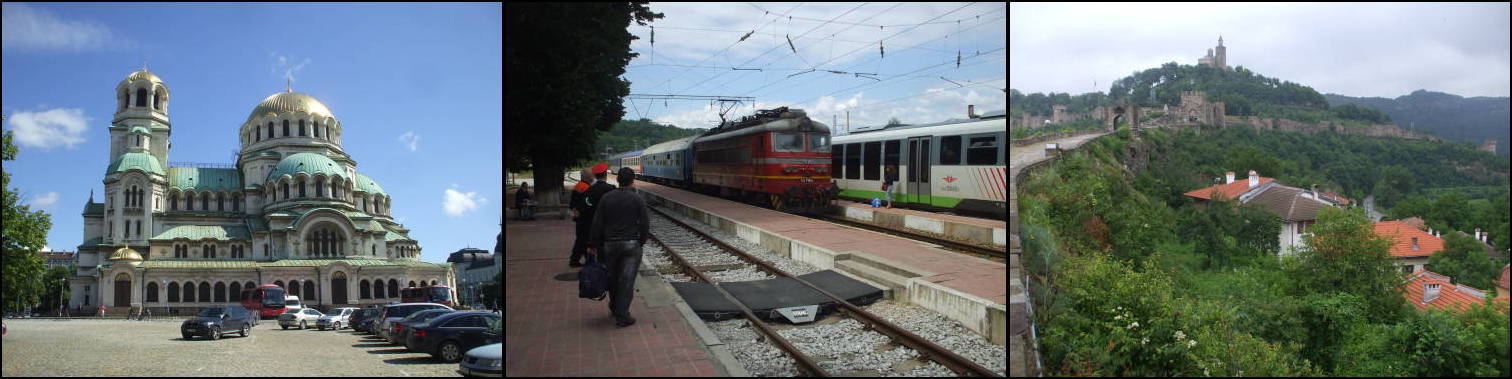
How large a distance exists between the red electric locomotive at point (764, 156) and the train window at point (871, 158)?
1.16ft

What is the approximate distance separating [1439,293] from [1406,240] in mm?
3702

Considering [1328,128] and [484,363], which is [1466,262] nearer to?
[1328,128]

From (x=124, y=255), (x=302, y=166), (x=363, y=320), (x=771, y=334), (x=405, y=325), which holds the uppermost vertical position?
(x=302, y=166)

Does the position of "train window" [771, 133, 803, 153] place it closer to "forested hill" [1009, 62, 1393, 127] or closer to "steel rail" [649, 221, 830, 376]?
"steel rail" [649, 221, 830, 376]

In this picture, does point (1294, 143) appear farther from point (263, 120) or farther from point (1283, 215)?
point (263, 120)

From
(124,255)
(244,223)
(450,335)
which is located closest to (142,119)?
(124,255)

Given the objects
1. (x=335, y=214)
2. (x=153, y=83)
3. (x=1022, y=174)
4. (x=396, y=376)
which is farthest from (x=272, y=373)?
(x=335, y=214)

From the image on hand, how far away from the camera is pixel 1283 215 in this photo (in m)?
39.8

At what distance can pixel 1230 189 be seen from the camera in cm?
4628

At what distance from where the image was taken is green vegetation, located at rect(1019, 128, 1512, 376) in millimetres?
9359

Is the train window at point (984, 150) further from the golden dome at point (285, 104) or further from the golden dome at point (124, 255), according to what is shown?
the golden dome at point (285, 104)

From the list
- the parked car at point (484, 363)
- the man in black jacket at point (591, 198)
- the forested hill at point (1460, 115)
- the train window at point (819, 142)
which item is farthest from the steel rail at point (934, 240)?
the forested hill at point (1460, 115)

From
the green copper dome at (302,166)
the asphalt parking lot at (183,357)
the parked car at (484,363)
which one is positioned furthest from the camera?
the green copper dome at (302,166)

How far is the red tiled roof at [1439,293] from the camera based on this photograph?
24.6 meters
